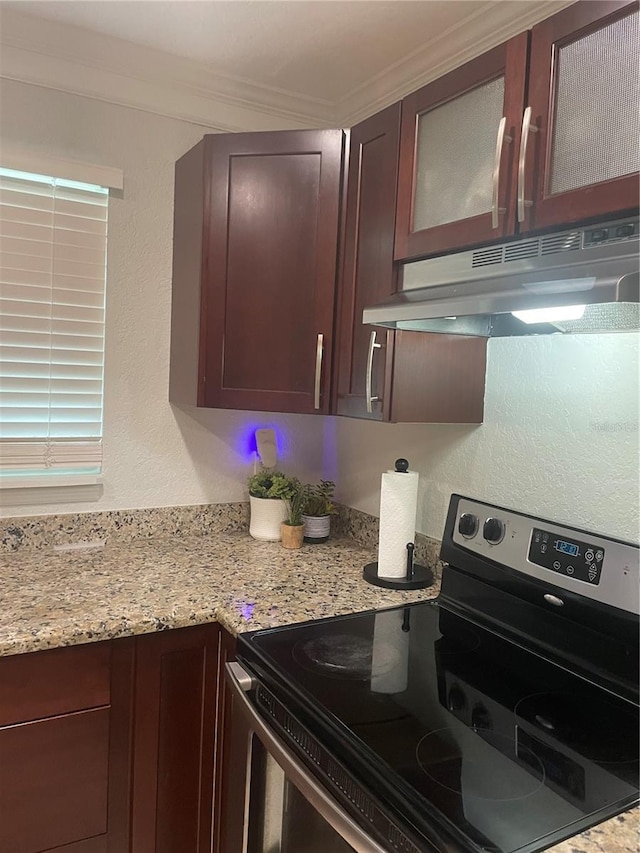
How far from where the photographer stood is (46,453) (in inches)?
76.2

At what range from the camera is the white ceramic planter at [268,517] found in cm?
212

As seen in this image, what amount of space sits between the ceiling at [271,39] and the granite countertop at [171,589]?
136 centimetres

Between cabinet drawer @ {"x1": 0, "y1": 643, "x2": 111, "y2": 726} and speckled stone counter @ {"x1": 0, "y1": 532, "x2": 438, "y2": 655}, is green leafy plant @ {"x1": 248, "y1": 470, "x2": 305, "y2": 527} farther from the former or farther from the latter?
cabinet drawer @ {"x1": 0, "y1": 643, "x2": 111, "y2": 726}

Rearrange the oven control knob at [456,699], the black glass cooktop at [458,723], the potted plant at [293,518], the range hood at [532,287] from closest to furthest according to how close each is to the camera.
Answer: the black glass cooktop at [458,723]
the range hood at [532,287]
the oven control knob at [456,699]
the potted plant at [293,518]

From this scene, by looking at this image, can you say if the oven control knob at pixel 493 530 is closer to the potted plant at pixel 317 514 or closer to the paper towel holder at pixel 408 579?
the paper towel holder at pixel 408 579

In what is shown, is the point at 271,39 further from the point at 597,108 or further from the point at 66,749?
the point at 66,749

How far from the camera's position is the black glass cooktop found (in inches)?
34.8

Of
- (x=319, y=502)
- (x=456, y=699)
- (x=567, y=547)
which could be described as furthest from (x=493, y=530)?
(x=319, y=502)

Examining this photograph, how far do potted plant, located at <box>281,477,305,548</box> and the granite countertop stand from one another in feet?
0.13

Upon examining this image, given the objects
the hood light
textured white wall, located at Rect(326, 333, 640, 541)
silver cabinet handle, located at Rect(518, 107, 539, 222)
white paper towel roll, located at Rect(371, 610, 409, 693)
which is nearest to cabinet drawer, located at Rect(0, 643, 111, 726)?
white paper towel roll, located at Rect(371, 610, 409, 693)

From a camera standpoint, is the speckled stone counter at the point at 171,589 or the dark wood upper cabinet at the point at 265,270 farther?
the dark wood upper cabinet at the point at 265,270

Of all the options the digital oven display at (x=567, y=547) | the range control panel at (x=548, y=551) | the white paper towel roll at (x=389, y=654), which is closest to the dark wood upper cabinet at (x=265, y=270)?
the range control panel at (x=548, y=551)

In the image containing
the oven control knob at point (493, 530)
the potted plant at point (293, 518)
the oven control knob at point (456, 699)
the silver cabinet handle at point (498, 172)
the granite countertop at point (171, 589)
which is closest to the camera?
the oven control knob at point (456, 699)

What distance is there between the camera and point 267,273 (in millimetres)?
1855
